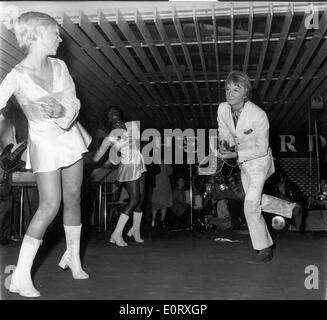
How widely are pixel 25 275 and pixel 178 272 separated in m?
1.25

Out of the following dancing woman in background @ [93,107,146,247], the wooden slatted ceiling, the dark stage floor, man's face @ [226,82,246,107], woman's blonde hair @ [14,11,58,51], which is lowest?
the dark stage floor

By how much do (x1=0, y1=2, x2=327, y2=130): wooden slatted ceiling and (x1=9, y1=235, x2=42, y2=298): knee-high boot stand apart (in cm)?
288

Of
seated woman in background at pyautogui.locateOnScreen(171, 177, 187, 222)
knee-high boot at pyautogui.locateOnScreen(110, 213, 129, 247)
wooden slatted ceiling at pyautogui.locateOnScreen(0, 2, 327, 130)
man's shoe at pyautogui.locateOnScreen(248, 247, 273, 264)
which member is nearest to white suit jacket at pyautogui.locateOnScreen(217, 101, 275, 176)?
man's shoe at pyautogui.locateOnScreen(248, 247, 273, 264)

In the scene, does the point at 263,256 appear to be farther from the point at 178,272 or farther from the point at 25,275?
the point at 25,275

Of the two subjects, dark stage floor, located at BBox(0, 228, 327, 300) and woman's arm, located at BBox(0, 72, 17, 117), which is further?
dark stage floor, located at BBox(0, 228, 327, 300)

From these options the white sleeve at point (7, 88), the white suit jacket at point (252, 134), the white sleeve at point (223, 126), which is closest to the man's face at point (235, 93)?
the white suit jacket at point (252, 134)

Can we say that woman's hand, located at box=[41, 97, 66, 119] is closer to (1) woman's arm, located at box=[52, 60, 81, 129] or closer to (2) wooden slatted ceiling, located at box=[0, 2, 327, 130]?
(1) woman's arm, located at box=[52, 60, 81, 129]

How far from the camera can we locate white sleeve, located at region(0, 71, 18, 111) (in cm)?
223

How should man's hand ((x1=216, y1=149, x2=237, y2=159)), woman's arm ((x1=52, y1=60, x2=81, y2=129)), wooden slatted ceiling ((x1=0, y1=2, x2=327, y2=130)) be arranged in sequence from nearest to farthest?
woman's arm ((x1=52, y1=60, x2=81, y2=129)), man's hand ((x1=216, y1=149, x2=237, y2=159)), wooden slatted ceiling ((x1=0, y1=2, x2=327, y2=130))

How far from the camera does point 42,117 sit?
234 cm

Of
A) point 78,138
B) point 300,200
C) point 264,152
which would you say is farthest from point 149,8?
point 300,200

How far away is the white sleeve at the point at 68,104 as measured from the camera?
2.34 meters

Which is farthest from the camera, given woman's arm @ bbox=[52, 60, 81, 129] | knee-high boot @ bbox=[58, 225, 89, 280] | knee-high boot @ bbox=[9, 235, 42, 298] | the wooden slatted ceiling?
the wooden slatted ceiling

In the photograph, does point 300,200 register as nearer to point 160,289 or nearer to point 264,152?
point 264,152
